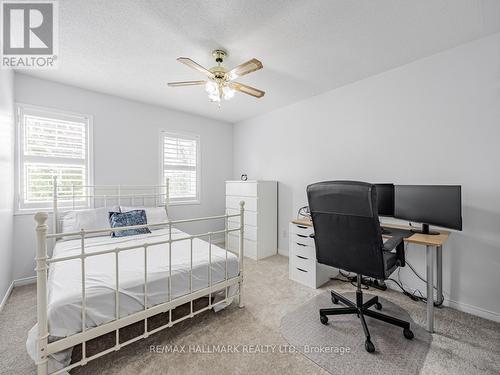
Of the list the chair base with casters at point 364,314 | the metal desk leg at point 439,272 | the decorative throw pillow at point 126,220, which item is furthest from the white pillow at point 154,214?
the metal desk leg at point 439,272

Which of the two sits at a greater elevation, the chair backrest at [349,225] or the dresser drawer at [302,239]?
the chair backrest at [349,225]

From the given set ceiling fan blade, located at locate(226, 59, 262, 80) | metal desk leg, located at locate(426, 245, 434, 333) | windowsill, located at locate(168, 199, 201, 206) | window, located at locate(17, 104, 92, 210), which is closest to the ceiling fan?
ceiling fan blade, located at locate(226, 59, 262, 80)

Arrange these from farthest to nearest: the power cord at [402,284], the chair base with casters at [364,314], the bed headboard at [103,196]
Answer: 1. the bed headboard at [103,196]
2. the power cord at [402,284]
3. the chair base with casters at [364,314]

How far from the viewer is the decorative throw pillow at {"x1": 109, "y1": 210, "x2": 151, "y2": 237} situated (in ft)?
9.10

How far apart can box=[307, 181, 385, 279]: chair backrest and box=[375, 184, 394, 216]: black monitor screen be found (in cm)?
103

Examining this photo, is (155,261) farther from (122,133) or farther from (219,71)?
(122,133)

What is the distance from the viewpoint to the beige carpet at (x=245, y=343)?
149 cm

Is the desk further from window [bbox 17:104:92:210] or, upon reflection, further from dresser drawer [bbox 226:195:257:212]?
window [bbox 17:104:92:210]

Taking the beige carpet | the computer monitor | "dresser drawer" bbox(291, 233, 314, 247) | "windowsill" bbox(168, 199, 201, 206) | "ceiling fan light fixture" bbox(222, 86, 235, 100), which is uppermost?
"ceiling fan light fixture" bbox(222, 86, 235, 100)

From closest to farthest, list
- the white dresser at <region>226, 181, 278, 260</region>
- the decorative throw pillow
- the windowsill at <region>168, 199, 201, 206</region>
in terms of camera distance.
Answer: the decorative throw pillow
the white dresser at <region>226, 181, 278, 260</region>
the windowsill at <region>168, 199, 201, 206</region>

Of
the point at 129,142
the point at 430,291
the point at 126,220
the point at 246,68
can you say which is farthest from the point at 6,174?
the point at 430,291

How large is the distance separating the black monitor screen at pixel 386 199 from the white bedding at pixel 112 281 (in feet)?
5.72

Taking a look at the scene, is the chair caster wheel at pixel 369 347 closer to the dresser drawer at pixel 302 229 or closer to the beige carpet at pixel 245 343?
the beige carpet at pixel 245 343

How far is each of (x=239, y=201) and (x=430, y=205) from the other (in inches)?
97.7
